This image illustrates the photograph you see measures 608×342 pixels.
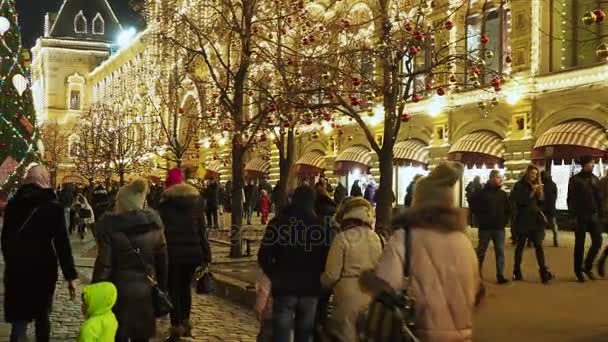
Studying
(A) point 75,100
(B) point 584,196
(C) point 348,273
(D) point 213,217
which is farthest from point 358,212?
(A) point 75,100

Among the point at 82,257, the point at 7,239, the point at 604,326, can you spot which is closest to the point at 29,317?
the point at 7,239

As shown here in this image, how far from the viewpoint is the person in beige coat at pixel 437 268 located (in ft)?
14.5

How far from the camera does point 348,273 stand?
6184 millimetres

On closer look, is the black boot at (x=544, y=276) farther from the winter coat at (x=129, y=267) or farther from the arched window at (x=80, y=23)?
the arched window at (x=80, y=23)

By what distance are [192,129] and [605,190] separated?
22.4 metres

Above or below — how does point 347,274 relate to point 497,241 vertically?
above

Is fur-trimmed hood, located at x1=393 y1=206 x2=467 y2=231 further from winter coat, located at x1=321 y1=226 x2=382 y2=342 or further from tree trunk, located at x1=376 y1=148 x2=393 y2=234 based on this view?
tree trunk, located at x1=376 y1=148 x2=393 y2=234

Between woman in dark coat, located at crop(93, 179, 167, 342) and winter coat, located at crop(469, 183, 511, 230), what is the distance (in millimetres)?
6830

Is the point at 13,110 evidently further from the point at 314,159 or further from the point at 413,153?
the point at 314,159

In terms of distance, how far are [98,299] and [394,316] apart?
2.28 m

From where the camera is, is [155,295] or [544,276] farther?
[544,276]

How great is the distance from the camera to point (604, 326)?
9289 millimetres

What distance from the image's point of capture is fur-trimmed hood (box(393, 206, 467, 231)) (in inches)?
177

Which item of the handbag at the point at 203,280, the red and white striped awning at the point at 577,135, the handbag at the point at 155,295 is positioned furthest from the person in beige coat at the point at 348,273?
the red and white striped awning at the point at 577,135
